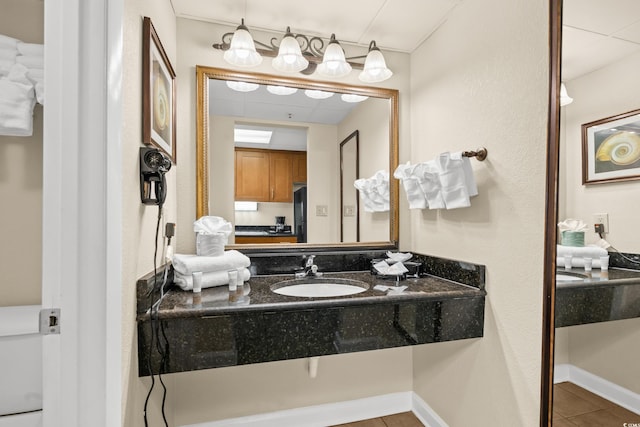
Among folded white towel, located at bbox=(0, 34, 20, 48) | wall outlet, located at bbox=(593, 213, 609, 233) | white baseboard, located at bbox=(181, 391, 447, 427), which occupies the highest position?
folded white towel, located at bbox=(0, 34, 20, 48)

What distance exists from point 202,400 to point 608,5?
91.7 inches

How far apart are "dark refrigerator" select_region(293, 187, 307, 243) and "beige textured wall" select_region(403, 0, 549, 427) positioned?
724 millimetres

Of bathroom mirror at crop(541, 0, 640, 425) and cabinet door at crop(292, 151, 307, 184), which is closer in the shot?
bathroom mirror at crop(541, 0, 640, 425)

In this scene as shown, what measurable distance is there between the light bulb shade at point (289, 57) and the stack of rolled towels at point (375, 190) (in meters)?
0.72

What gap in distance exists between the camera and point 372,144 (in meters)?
1.94

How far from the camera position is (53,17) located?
797mm

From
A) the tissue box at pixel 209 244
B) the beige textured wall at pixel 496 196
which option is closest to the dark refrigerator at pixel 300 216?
the tissue box at pixel 209 244

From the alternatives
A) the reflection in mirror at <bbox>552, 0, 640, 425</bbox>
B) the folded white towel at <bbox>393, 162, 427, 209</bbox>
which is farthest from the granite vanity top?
the folded white towel at <bbox>393, 162, 427, 209</bbox>

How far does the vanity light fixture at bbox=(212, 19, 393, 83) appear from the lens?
1.61m

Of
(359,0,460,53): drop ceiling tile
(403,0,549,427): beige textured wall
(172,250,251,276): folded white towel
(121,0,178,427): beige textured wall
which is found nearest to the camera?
(121,0,178,427): beige textured wall

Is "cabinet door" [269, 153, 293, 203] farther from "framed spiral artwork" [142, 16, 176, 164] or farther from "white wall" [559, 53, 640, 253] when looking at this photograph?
"white wall" [559, 53, 640, 253]

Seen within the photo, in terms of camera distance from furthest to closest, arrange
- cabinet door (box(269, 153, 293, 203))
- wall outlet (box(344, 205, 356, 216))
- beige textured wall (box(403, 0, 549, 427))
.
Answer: wall outlet (box(344, 205, 356, 216))
cabinet door (box(269, 153, 293, 203))
beige textured wall (box(403, 0, 549, 427))

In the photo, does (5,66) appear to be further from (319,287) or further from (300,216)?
(319,287)

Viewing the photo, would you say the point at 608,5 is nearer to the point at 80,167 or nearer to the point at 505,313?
the point at 505,313
